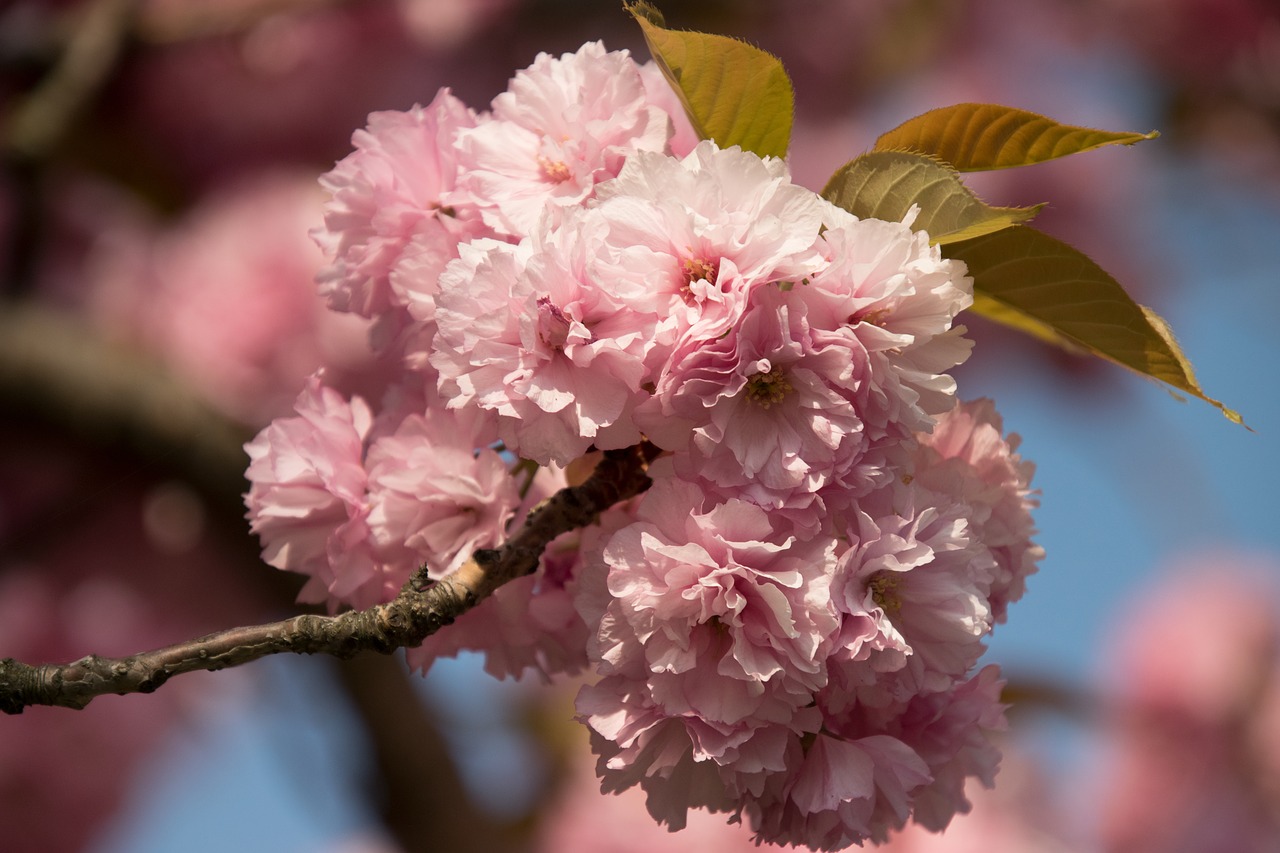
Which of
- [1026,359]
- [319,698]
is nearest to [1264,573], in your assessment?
[1026,359]

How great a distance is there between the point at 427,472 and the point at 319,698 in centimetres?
128

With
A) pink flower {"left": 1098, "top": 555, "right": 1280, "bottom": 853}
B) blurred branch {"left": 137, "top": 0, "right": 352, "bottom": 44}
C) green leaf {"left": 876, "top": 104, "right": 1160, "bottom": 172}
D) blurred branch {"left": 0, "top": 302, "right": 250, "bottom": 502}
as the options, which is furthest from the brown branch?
pink flower {"left": 1098, "top": 555, "right": 1280, "bottom": 853}

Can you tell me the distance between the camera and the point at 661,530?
0.45 meters

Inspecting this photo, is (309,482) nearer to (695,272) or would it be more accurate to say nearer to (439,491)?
(439,491)

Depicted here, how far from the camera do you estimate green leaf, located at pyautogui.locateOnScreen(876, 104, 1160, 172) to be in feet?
1.53

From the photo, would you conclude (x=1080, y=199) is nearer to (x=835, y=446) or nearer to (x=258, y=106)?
(x=258, y=106)

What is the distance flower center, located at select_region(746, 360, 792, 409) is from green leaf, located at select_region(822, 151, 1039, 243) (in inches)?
3.4

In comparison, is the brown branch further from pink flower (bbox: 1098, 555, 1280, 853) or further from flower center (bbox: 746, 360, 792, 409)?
pink flower (bbox: 1098, 555, 1280, 853)

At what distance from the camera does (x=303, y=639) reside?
462 mm

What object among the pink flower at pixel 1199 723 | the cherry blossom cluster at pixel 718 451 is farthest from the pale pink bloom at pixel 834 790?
the pink flower at pixel 1199 723

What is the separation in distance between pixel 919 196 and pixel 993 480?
13 cm

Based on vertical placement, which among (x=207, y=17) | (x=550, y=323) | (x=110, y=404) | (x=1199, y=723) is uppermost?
(x=550, y=323)

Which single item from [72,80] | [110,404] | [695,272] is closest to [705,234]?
[695,272]

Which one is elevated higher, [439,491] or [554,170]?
[554,170]
